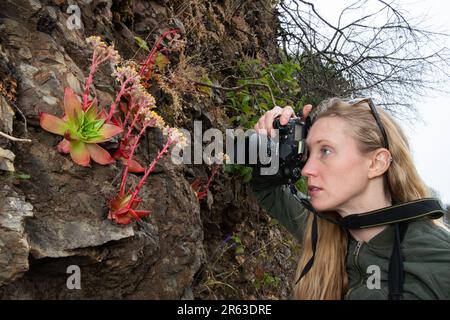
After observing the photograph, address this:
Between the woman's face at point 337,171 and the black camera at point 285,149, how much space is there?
201 mm

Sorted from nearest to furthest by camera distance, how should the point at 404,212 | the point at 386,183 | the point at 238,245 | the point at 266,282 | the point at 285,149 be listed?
the point at 404,212
the point at 386,183
the point at 285,149
the point at 238,245
the point at 266,282

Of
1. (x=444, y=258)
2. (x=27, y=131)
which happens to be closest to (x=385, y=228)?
(x=444, y=258)

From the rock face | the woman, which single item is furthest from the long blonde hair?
the rock face

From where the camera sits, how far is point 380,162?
2113 millimetres

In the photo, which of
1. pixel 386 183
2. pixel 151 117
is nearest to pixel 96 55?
pixel 151 117

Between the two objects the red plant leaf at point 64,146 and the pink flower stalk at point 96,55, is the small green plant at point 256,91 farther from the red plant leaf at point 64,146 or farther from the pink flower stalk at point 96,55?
the red plant leaf at point 64,146

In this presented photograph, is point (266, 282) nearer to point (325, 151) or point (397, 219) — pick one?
point (325, 151)

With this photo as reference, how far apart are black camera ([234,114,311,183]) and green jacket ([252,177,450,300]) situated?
1.52ft

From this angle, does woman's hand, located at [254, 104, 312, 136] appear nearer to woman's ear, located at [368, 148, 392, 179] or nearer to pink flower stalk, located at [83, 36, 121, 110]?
woman's ear, located at [368, 148, 392, 179]

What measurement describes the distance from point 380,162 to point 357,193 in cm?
18

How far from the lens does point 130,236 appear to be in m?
2.31

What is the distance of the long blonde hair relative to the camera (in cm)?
211
